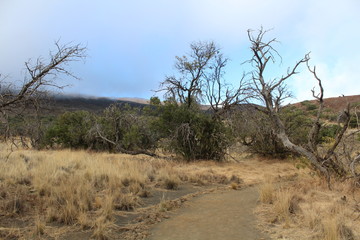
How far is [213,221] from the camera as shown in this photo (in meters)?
A: 6.92

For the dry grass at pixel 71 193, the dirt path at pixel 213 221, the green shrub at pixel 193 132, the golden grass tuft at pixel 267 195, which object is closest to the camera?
the dirt path at pixel 213 221

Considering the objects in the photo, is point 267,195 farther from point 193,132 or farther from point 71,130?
point 71,130

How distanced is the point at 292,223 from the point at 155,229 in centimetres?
289

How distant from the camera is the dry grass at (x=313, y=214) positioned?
17.7 ft

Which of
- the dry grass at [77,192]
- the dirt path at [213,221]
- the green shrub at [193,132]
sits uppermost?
the green shrub at [193,132]

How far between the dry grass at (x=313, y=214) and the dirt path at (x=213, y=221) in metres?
0.40

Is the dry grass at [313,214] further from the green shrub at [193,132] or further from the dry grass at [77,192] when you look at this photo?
the green shrub at [193,132]

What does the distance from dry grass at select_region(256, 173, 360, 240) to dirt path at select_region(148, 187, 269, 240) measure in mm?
396

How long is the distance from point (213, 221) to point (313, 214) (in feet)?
7.03

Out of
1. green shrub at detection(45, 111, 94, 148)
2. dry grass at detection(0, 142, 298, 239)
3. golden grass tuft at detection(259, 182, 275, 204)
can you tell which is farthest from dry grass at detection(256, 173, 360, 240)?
green shrub at detection(45, 111, 94, 148)

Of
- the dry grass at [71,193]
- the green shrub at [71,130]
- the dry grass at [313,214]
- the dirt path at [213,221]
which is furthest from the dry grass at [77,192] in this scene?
the green shrub at [71,130]

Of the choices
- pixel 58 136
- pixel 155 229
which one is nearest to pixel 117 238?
pixel 155 229

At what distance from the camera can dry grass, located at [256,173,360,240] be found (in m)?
5.39

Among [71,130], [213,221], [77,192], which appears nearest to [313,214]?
[213,221]
